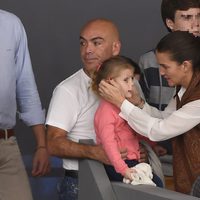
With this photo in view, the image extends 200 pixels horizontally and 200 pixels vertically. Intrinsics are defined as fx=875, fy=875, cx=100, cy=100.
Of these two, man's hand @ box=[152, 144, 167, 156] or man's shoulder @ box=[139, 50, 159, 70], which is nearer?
man's hand @ box=[152, 144, 167, 156]

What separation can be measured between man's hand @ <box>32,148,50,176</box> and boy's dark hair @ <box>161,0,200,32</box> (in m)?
0.92

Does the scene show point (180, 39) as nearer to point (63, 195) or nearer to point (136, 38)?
point (63, 195)

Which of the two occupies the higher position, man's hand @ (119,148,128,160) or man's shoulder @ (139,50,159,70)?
man's shoulder @ (139,50,159,70)

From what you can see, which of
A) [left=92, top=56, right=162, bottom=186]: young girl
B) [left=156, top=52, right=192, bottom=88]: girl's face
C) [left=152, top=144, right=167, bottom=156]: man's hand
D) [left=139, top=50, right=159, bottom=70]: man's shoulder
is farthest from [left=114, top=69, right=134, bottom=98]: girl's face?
[left=139, top=50, right=159, bottom=70]: man's shoulder

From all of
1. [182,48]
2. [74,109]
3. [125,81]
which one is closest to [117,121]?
[125,81]

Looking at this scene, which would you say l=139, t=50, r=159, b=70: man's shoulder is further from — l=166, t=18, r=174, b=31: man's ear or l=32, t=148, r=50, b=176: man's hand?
l=32, t=148, r=50, b=176: man's hand

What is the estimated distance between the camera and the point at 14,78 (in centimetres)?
439

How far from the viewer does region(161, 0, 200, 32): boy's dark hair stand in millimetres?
4309

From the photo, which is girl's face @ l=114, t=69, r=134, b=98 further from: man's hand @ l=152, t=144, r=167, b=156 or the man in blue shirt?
the man in blue shirt

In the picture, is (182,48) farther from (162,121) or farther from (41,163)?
(41,163)

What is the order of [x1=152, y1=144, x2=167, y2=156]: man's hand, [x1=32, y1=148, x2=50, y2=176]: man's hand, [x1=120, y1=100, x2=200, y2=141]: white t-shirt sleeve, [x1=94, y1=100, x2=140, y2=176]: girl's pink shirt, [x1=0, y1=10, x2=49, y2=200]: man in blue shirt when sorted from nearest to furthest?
1. [x1=120, y1=100, x2=200, y2=141]: white t-shirt sleeve
2. [x1=94, y1=100, x2=140, y2=176]: girl's pink shirt
3. [x1=152, y1=144, x2=167, y2=156]: man's hand
4. [x1=0, y1=10, x2=49, y2=200]: man in blue shirt
5. [x1=32, y1=148, x2=50, y2=176]: man's hand

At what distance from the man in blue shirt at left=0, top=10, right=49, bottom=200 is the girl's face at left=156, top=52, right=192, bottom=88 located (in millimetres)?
942

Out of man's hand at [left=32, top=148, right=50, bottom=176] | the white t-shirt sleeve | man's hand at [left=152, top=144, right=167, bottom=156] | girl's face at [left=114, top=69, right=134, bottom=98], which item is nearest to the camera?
the white t-shirt sleeve

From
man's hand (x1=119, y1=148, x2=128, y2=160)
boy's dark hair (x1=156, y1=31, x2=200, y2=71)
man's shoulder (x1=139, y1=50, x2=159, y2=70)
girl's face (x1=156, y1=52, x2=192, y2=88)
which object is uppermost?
boy's dark hair (x1=156, y1=31, x2=200, y2=71)
